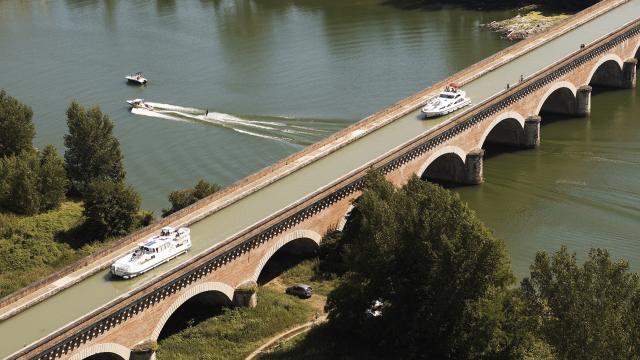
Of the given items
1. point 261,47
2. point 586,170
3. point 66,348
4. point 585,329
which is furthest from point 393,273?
point 261,47

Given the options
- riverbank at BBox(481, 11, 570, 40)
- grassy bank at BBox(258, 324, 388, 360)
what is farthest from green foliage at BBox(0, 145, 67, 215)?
riverbank at BBox(481, 11, 570, 40)

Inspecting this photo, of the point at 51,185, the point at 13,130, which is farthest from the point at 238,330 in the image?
the point at 13,130

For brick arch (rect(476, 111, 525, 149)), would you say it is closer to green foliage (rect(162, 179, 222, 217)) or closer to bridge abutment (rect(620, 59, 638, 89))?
bridge abutment (rect(620, 59, 638, 89))

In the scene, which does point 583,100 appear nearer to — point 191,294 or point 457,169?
point 457,169

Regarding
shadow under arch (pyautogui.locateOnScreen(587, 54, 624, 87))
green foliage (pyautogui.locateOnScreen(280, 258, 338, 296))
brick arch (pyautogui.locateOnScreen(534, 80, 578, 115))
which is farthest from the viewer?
shadow under arch (pyautogui.locateOnScreen(587, 54, 624, 87))

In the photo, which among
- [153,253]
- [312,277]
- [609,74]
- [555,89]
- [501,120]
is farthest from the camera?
[609,74]

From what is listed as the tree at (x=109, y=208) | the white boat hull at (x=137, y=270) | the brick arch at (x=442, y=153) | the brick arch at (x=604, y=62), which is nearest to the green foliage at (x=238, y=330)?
the white boat hull at (x=137, y=270)

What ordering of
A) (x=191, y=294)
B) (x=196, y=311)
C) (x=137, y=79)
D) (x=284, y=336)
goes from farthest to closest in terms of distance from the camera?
(x=137, y=79) < (x=196, y=311) < (x=284, y=336) < (x=191, y=294)
